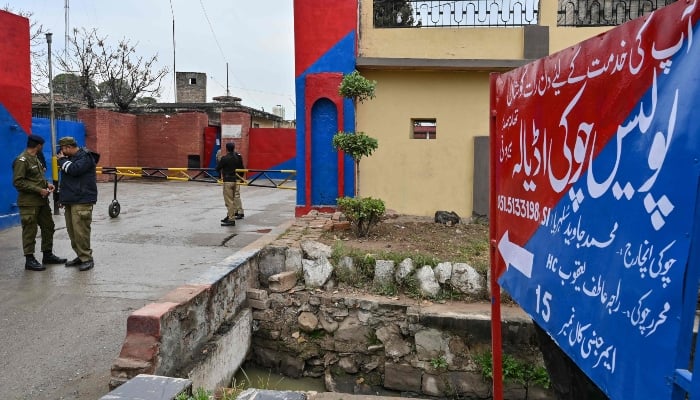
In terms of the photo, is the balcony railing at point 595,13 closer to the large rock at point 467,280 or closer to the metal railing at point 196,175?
the large rock at point 467,280

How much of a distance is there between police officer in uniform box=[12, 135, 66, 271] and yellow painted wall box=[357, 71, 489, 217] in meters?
4.95

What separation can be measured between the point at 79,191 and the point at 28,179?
710 mm

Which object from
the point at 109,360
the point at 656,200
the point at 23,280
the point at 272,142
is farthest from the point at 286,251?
the point at 272,142

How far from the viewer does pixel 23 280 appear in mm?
6336

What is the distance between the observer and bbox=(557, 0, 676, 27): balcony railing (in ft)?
29.4

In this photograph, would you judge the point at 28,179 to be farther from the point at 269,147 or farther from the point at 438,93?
the point at 269,147

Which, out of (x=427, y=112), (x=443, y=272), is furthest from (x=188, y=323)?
(x=427, y=112)

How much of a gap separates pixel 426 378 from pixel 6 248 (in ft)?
21.8

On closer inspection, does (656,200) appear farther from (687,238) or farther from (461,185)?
(461,185)

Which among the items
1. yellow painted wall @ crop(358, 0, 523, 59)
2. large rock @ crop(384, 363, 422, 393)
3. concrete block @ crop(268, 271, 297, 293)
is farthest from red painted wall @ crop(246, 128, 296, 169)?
large rock @ crop(384, 363, 422, 393)

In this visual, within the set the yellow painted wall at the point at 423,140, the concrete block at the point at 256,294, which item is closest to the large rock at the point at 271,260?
the concrete block at the point at 256,294

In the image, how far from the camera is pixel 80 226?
6.84 metres

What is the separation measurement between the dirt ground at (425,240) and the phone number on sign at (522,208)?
321 centimetres

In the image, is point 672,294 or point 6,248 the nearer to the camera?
point 672,294
